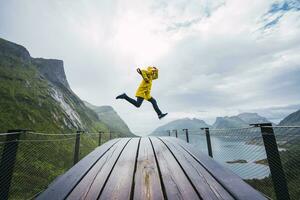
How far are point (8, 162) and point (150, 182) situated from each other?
2.41 metres

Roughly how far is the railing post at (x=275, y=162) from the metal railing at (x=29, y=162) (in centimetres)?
397

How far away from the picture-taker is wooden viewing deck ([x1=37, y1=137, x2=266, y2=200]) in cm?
149

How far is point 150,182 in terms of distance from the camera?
1755 millimetres

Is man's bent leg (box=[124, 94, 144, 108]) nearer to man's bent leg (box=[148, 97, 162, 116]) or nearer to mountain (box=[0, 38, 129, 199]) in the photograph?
man's bent leg (box=[148, 97, 162, 116])

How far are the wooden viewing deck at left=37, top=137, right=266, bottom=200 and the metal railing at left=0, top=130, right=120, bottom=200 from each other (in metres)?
1.45

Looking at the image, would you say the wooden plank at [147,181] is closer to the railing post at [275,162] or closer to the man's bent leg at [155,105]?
the railing post at [275,162]

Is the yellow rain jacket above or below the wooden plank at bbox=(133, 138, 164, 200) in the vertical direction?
above

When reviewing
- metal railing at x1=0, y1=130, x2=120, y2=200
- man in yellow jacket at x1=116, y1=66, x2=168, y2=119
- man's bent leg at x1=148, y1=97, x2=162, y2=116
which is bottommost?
metal railing at x1=0, y1=130, x2=120, y2=200

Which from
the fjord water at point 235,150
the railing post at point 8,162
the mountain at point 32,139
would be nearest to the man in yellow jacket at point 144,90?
the mountain at point 32,139

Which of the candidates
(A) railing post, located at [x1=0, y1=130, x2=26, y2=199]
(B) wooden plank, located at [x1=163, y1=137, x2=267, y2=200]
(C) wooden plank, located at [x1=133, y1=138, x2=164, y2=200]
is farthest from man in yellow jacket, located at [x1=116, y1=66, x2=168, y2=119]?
(B) wooden plank, located at [x1=163, y1=137, x2=267, y2=200]

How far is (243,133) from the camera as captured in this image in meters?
3.72

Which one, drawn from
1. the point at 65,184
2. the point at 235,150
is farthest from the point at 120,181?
the point at 235,150

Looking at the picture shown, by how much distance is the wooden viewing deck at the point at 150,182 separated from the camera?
1.49m

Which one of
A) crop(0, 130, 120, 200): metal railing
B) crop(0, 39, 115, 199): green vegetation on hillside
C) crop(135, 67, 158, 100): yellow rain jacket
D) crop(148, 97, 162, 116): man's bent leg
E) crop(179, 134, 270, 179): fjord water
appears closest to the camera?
crop(0, 130, 120, 200): metal railing
